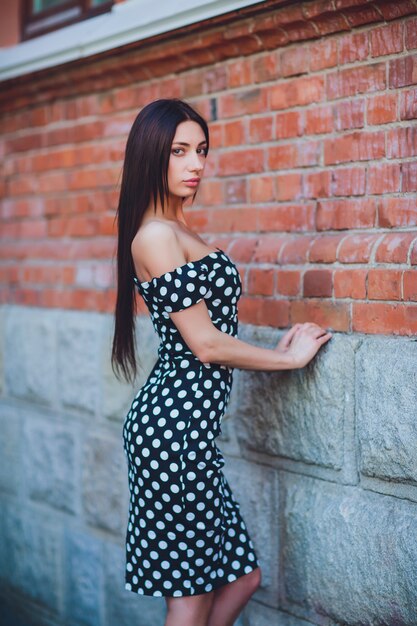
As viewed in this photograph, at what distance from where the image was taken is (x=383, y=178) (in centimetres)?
296

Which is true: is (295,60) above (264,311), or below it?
above

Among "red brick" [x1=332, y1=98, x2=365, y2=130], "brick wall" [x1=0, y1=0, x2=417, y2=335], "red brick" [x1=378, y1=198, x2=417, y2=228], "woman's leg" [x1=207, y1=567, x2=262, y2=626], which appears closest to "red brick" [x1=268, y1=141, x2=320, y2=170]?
"brick wall" [x1=0, y1=0, x2=417, y2=335]

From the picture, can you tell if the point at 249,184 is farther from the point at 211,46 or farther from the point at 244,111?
the point at 211,46

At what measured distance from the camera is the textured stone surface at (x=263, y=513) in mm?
3434

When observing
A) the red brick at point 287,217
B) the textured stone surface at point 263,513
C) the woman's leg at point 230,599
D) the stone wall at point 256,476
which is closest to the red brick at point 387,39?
the red brick at point 287,217

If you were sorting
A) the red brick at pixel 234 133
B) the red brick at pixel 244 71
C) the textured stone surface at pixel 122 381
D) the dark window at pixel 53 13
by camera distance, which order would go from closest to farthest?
the red brick at pixel 244 71 < the red brick at pixel 234 133 < the textured stone surface at pixel 122 381 < the dark window at pixel 53 13

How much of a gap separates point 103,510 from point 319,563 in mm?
1487

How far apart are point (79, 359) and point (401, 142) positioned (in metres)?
2.13

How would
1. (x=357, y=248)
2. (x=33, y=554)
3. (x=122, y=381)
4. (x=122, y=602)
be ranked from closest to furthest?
(x=357, y=248)
(x=122, y=381)
(x=122, y=602)
(x=33, y=554)

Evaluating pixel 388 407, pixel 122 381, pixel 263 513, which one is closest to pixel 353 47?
pixel 388 407

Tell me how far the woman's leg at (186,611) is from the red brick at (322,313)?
96 centimetres

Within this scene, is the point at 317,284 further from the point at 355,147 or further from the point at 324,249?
the point at 355,147

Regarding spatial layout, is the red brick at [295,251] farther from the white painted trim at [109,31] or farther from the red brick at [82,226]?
the red brick at [82,226]

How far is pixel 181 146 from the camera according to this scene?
2902 millimetres
